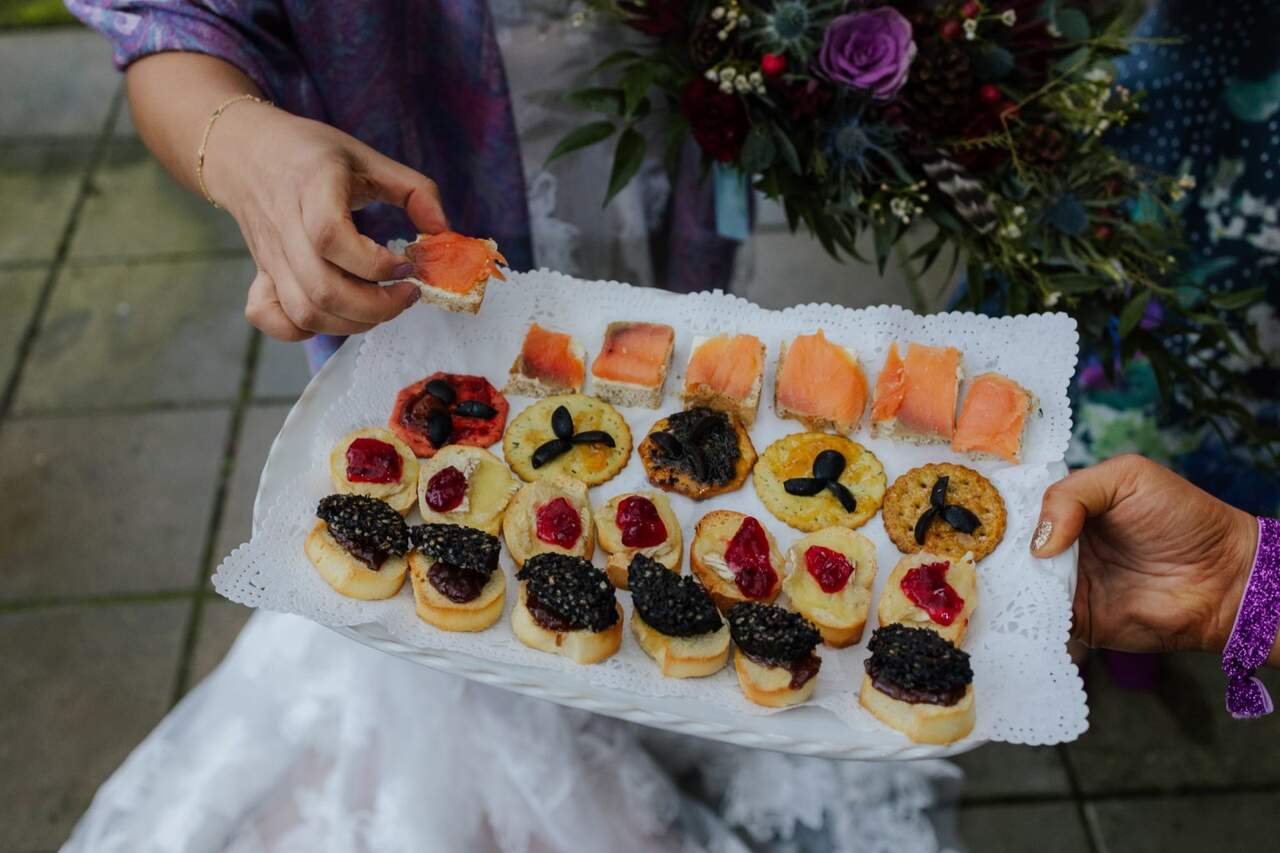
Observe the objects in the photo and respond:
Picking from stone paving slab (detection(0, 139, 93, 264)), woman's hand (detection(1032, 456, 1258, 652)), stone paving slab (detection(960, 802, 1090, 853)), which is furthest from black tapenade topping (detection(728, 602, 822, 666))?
stone paving slab (detection(0, 139, 93, 264))

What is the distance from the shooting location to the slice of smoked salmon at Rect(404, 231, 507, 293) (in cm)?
196

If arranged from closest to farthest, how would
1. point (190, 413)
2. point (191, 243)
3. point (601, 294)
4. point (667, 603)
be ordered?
point (667, 603) → point (601, 294) → point (190, 413) → point (191, 243)

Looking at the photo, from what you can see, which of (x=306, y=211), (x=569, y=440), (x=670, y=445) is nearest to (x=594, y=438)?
(x=569, y=440)

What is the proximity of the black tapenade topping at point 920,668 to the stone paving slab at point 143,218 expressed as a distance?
3.55 m

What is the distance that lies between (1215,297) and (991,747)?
1531mm

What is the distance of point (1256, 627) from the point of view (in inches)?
78.3

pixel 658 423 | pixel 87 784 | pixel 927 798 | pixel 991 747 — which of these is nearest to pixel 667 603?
pixel 658 423

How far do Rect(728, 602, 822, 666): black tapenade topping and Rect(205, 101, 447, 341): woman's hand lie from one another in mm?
817

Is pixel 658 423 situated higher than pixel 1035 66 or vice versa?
pixel 1035 66

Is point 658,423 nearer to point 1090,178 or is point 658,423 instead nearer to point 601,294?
point 601,294

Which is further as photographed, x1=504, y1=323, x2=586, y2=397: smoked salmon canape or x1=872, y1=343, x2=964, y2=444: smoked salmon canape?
x1=504, y1=323, x2=586, y2=397: smoked salmon canape

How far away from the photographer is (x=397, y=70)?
214cm

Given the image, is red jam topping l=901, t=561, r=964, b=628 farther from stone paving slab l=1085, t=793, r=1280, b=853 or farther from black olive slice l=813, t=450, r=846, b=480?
stone paving slab l=1085, t=793, r=1280, b=853

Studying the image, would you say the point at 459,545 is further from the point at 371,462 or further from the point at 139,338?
the point at 139,338
